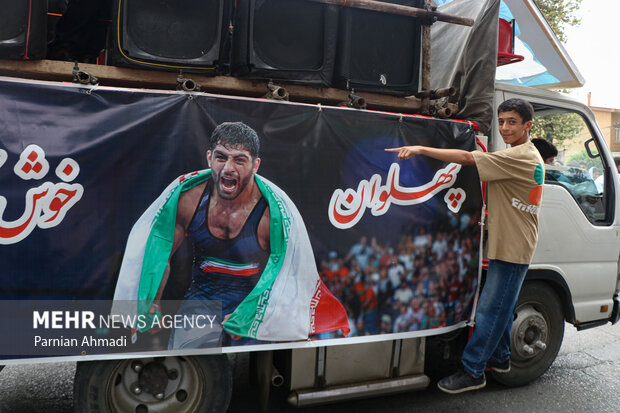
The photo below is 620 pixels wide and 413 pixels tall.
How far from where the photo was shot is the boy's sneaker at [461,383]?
340 cm

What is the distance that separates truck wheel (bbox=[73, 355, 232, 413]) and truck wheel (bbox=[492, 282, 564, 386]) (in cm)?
239

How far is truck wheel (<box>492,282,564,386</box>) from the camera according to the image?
12.7ft

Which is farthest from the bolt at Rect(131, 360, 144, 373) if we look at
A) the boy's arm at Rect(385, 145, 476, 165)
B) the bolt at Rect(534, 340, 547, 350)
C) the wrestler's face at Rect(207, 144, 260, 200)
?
the bolt at Rect(534, 340, 547, 350)

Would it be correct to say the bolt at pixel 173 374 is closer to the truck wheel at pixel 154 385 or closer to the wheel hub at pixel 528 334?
the truck wheel at pixel 154 385

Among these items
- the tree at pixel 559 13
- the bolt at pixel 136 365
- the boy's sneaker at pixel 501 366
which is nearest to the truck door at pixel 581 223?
the boy's sneaker at pixel 501 366

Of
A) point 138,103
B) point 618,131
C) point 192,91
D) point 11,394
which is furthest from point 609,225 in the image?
point 618,131

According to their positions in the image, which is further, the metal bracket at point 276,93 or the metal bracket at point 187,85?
the metal bracket at point 276,93

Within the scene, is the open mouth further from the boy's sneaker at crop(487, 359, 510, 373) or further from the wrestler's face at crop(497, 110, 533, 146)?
the boy's sneaker at crop(487, 359, 510, 373)

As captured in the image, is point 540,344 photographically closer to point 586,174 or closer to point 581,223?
point 581,223

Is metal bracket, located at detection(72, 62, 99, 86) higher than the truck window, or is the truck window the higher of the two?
metal bracket, located at detection(72, 62, 99, 86)

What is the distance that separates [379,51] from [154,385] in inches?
106

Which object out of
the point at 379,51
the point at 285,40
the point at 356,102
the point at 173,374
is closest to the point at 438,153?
the point at 356,102

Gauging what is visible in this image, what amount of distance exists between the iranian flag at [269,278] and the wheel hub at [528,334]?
5.46ft

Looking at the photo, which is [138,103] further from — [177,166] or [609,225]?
[609,225]
